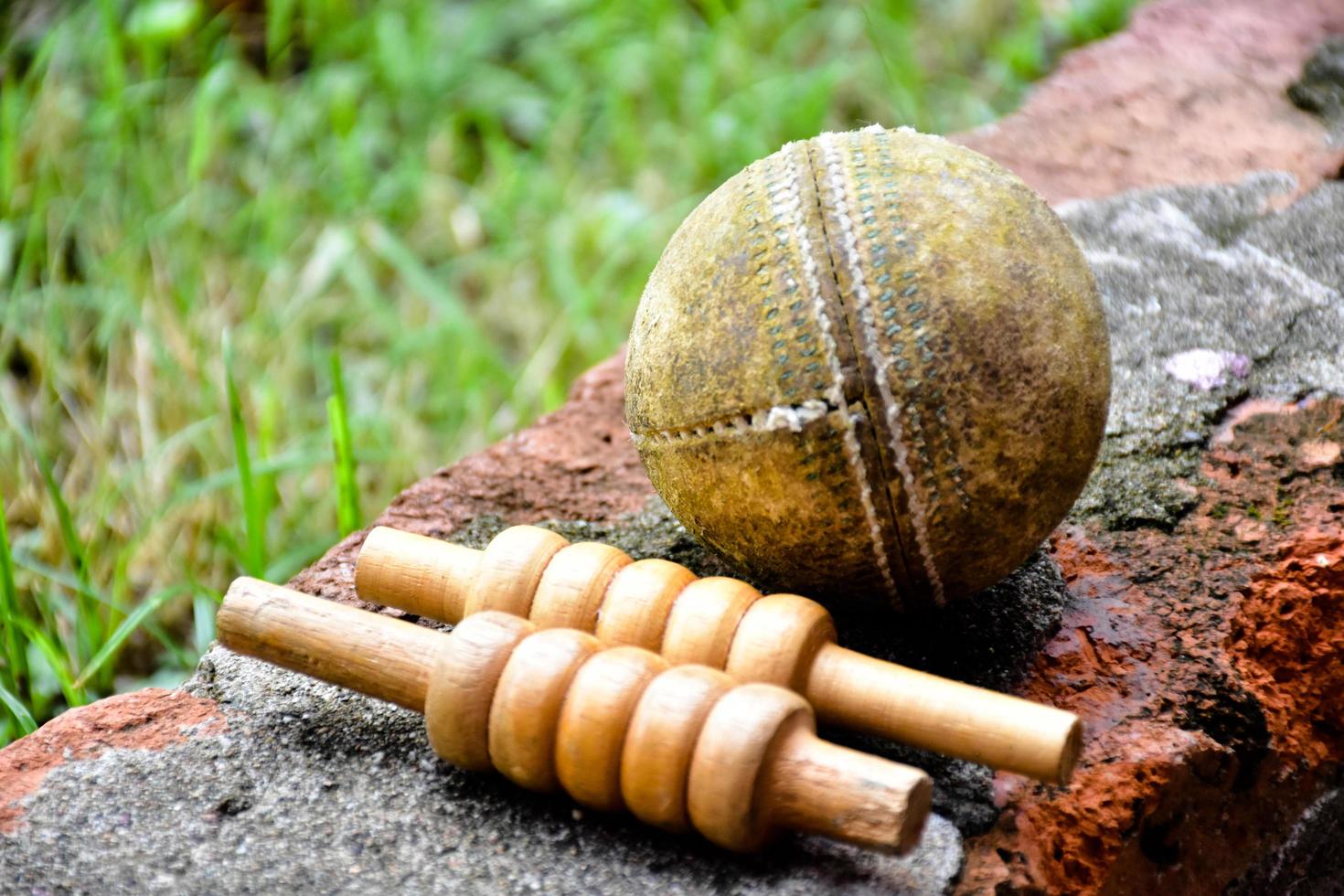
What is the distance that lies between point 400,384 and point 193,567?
83 cm

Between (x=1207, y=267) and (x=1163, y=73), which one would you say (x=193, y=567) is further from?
(x=1163, y=73)

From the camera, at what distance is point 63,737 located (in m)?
1.97

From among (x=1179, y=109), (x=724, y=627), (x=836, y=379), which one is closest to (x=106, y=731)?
(x=724, y=627)

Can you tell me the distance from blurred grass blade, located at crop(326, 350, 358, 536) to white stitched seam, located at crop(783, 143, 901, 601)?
1306mm

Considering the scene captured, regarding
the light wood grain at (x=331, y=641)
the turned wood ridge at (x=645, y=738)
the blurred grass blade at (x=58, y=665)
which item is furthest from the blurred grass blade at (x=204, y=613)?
the turned wood ridge at (x=645, y=738)

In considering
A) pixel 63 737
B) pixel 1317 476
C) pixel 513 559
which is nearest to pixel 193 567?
pixel 63 737

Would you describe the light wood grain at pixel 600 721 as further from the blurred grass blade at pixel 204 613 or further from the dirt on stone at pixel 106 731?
the blurred grass blade at pixel 204 613

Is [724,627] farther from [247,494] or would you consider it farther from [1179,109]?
[1179,109]

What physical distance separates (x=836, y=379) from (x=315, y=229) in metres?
2.73

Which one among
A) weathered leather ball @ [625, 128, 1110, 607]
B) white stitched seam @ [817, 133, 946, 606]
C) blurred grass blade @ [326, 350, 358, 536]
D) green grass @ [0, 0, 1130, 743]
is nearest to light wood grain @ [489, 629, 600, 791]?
weathered leather ball @ [625, 128, 1110, 607]

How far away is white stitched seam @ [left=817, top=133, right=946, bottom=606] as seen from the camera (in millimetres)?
1778

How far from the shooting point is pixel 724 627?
1.78 metres

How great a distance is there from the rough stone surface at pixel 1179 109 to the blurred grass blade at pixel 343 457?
1.80 m

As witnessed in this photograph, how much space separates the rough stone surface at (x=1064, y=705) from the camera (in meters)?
1.73
